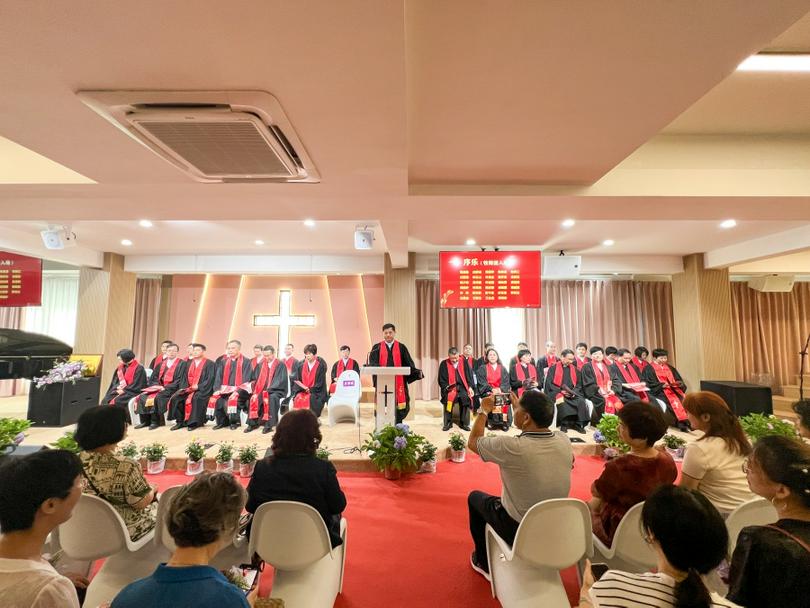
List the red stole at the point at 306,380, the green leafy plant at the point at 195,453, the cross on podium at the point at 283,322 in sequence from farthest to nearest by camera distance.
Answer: the cross on podium at the point at 283,322
the red stole at the point at 306,380
the green leafy plant at the point at 195,453

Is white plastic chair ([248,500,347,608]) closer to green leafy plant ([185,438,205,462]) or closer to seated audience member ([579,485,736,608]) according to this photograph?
seated audience member ([579,485,736,608])

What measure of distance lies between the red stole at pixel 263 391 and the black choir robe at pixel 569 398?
4.17 metres

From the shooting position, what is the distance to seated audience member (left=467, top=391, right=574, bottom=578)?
1.73m

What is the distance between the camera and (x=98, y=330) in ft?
21.1

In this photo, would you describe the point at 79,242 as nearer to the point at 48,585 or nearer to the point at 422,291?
the point at 422,291

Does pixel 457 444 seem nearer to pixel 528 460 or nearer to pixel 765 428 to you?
pixel 528 460

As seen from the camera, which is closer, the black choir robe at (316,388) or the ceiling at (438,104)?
the ceiling at (438,104)

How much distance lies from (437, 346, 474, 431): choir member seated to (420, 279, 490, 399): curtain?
181 cm

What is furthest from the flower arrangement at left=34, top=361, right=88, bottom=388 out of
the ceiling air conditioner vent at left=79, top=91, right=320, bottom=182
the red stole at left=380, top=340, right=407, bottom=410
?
the ceiling air conditioner vent at left=79, top=91, right=320, bottom=182

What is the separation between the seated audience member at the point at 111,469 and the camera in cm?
168

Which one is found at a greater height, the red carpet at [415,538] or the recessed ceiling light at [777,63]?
the recessed ceiling light at [777,63]

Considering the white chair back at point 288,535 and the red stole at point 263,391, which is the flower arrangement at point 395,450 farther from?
the red stole at point 263,391

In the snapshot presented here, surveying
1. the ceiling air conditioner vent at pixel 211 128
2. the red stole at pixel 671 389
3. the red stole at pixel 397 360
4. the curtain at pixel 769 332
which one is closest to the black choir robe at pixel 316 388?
the red stole at pixel 397 360

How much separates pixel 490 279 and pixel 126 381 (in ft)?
18.4
